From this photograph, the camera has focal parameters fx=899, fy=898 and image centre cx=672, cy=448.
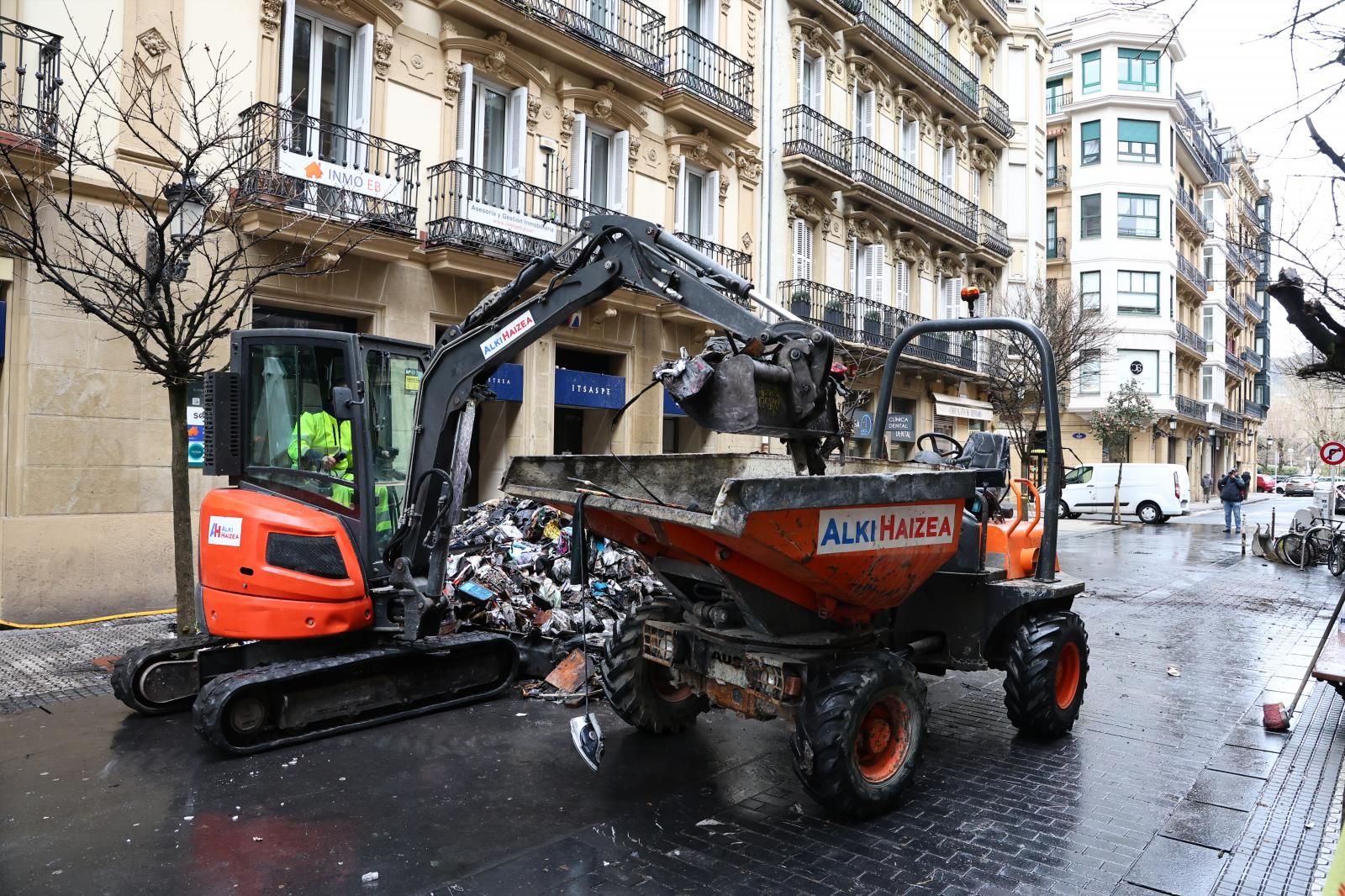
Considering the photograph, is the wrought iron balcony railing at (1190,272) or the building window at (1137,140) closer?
the building window at (1137,140)

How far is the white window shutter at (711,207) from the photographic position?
57.9 ft

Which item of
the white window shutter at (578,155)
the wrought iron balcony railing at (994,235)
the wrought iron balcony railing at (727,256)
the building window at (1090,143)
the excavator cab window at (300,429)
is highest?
the building window at (1090,143)

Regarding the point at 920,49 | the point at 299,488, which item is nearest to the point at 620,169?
the point at 299,488

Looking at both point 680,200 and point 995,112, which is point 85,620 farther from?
point 995,112

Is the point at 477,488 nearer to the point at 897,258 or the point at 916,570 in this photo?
the point at 916,570

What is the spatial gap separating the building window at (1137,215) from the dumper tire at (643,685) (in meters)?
41.0

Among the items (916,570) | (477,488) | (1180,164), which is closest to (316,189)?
(477,488)

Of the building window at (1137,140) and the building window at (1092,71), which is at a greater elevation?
the building window at (1092,71)

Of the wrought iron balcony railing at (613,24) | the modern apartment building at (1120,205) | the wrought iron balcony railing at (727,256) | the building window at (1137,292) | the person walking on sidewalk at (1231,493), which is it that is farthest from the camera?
the building window at (1137,292)

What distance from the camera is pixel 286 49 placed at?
11.1 meters

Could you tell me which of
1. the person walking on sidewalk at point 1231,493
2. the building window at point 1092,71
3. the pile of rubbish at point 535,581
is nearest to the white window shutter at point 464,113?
the pile of rubbish at point 535,581

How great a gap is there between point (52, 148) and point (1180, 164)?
48.5 metres

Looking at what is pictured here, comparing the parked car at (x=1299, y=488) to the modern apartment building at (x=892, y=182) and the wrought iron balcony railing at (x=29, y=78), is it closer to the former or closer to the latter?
the modern apartment building at (x=892, y=182)

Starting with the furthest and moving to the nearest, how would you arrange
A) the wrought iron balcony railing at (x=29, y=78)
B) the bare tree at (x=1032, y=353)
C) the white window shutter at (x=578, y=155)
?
the bare tree at (x=1032, y=353), the white window shutter at (x=578, y=155), the wrought iron balcony railing at (x=29, y=78)
